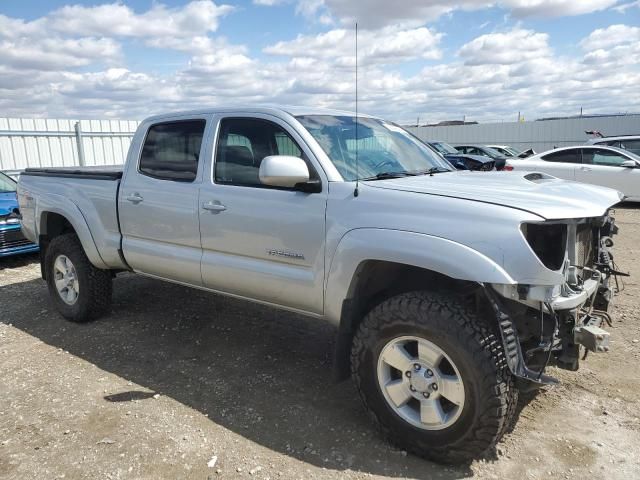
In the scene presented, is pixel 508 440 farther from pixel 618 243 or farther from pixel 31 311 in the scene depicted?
pixel 618 243

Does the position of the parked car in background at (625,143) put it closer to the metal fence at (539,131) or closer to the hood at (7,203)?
the metal fence at (539,131)

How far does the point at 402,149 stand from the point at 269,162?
50.2 inches

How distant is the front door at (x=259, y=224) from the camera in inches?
133

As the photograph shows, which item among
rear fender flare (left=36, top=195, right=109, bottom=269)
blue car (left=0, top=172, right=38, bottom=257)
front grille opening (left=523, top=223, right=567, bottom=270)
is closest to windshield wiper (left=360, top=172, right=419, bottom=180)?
front grille opening (left=523, top=223, right=567, bottom=270)

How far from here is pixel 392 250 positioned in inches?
114

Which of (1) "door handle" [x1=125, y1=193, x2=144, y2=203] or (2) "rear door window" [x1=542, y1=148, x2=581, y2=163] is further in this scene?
(2) "rear door window" [x1=542, y1=148, x2=581, y2=163]

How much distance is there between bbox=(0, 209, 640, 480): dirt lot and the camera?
2.93 m

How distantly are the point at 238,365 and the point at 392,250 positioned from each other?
6.46 ft

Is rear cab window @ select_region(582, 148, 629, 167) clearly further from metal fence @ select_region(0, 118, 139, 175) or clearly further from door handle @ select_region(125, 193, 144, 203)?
metal fence @ select_region(0, 118, 139, 175)

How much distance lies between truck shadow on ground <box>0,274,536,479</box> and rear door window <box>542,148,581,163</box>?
394 inches

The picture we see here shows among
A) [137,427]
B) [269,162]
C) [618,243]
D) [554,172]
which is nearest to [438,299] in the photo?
[269,162]

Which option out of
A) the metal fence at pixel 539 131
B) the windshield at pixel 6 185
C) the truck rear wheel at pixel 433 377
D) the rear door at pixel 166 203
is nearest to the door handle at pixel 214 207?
the rear door at pixel 166 203

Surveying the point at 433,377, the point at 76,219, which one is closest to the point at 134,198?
the point at 76,219

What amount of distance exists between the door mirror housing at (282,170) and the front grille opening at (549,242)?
1.34 metres
